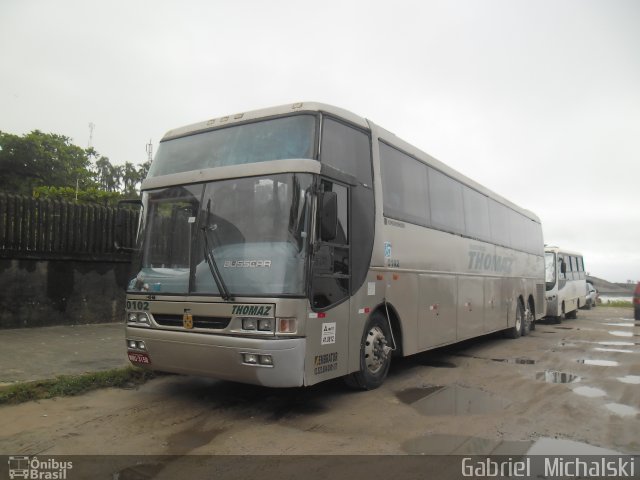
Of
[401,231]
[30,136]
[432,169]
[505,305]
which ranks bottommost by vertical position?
[505,305]

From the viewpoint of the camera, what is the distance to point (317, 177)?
5.57 m

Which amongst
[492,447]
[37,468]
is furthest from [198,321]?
[492,447]

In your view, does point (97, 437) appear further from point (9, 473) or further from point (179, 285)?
point (179, 285)

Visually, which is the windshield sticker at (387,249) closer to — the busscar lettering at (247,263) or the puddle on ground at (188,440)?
the busscar lettering at (247,263)

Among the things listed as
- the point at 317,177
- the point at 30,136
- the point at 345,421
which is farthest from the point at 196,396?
the point at 30,136

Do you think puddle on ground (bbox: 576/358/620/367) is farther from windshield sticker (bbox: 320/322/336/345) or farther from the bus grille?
the bus grille

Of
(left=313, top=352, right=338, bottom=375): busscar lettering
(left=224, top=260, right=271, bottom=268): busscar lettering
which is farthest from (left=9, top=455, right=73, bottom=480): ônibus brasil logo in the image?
(left=313, top=352, right=338, bottom=375): busscar lettering

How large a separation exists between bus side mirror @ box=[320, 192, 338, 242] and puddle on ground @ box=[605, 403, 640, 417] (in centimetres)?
402

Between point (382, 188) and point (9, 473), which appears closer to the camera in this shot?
point (9, 473)

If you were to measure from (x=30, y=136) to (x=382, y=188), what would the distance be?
4299 centimetres

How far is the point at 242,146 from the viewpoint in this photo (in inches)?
241

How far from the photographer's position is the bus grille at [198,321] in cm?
543

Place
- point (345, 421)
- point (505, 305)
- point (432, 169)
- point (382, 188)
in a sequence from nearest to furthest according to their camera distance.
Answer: point (345, 421), point (382, 188), point (432, 169), point (505, 305)

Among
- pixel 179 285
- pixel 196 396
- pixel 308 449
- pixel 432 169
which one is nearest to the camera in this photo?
pixel 308 449
